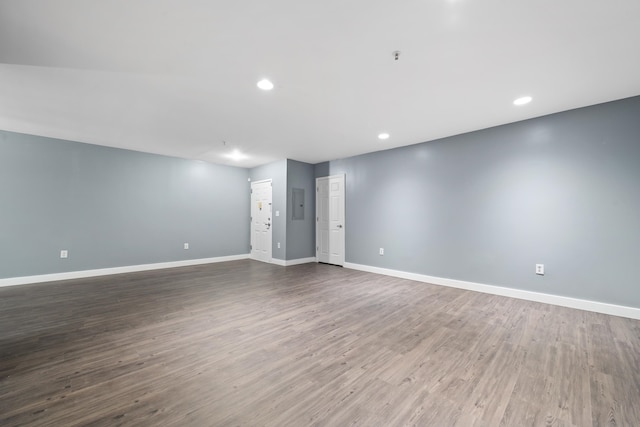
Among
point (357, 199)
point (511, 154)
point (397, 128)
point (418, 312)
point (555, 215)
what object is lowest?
point (418, 312)

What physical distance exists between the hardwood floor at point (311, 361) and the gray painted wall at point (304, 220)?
8.76 feet

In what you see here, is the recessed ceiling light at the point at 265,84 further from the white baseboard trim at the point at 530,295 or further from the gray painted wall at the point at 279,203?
the white baseboard trim at the point at 530,295

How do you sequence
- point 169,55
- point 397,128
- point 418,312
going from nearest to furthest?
point 169,55 < point 418,312 < point 397,128

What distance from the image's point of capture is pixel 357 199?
584 cm

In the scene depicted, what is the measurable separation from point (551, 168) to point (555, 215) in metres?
0.67

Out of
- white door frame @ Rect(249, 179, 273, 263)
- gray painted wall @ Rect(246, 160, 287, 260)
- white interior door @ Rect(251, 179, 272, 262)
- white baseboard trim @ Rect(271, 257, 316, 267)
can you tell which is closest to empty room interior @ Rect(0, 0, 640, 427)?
gray painted wall @ Rect(246, 160, 287, 260)

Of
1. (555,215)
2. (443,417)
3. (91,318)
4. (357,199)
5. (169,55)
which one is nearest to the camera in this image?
(443,417)

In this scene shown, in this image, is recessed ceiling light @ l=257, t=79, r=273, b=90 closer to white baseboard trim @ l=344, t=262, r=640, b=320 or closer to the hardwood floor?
the hardwood floor

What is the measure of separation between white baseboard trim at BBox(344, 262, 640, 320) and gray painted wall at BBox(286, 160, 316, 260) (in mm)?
2228

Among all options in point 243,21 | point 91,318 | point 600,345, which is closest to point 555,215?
point 600,345

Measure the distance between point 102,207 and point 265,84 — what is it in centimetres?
474

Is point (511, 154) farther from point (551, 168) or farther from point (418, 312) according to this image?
point (418, 312)

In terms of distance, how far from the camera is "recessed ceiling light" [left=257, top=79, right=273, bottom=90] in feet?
8.80

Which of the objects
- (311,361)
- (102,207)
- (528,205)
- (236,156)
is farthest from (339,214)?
(102,207)
